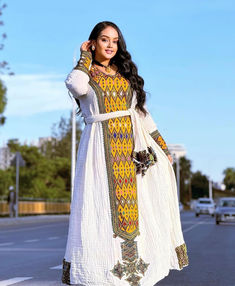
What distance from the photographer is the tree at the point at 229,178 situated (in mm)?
186075

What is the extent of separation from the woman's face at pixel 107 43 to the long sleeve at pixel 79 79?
14cm

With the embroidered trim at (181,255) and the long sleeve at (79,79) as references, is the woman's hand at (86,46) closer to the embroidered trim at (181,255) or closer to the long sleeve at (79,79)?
the long sleeve at (79,79)

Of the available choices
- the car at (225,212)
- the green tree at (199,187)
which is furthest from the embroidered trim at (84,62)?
the green tree at (199,187)

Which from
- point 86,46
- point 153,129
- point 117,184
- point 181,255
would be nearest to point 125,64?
point 86,46

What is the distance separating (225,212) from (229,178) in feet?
523

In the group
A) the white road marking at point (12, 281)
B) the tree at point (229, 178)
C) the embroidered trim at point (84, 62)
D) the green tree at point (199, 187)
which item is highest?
the tree at point (229, 178)

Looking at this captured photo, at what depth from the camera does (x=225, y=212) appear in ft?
107

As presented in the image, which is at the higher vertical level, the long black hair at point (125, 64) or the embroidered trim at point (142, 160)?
the long black hair at point (125, 64)

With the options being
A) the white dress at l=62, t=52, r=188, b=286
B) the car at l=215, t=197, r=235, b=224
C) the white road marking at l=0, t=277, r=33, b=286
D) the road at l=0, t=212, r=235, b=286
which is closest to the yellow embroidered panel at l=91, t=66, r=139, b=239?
the white dress at l=62, t=52, r=188, b=286

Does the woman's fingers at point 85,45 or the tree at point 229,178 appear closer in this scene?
the woman's fingers at point 85,45

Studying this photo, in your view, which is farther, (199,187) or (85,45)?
(199,187)

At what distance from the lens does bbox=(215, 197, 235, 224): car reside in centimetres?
3225

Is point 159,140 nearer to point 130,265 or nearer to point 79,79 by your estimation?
point 79,79

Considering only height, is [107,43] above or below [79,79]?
above
